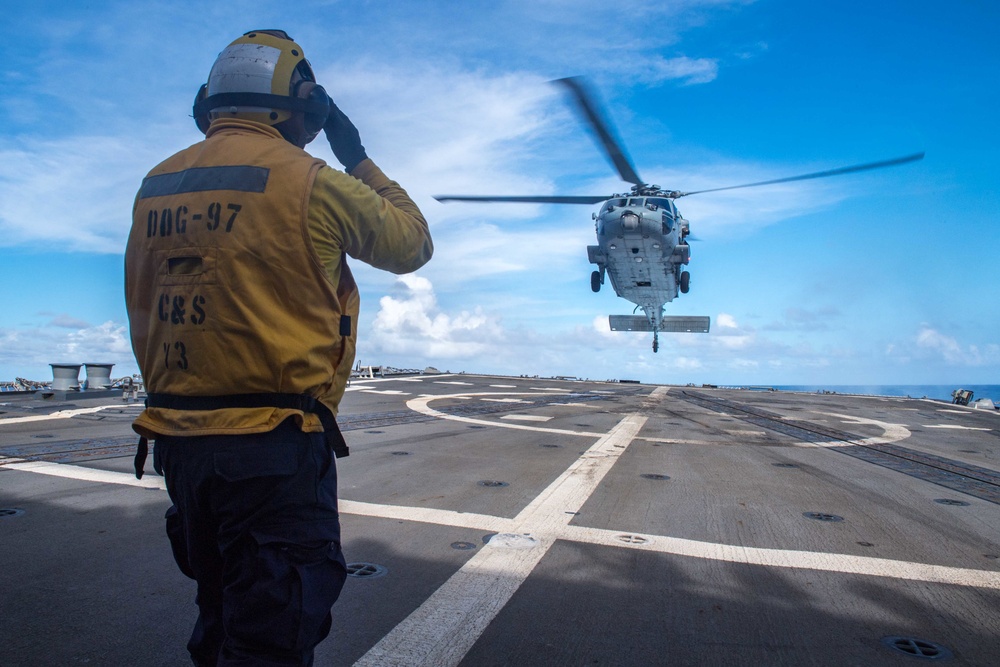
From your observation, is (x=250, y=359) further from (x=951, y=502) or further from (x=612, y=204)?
(x=612, y=204)

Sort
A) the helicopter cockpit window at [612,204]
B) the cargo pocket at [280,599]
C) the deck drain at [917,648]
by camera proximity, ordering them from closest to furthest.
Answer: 1. the cargo pocket at [280,599]
2. the deck drain at [917,648]
3. the helicopter cockpit window at [612,204]

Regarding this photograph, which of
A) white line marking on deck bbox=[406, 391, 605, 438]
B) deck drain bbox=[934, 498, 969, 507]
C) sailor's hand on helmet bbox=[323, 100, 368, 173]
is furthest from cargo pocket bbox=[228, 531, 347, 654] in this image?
white line marking on deck bbox=[406, 391, 605, 438]

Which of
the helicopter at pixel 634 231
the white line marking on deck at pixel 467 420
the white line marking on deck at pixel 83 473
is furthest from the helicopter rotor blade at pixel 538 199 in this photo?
the white line marking on deck at pixel 83 473

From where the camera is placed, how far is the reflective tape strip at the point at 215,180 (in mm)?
1778

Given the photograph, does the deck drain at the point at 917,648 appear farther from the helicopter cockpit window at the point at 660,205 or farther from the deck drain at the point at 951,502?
the helicopter cockpit window at the point at 660,205

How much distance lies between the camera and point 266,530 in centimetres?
168

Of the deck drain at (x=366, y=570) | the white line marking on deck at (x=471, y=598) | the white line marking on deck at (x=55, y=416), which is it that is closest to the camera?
the white line marking on deck at (x=471, y=598)

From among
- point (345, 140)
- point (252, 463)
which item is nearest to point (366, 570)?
point (252, 463)

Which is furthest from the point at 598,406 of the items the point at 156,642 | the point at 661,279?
the point at 156,642

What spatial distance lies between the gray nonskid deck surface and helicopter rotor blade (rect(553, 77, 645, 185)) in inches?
437

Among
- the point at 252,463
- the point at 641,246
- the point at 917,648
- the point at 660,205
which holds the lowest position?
the point at 917,648

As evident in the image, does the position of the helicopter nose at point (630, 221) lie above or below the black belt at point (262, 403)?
above

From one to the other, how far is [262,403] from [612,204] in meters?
18.9

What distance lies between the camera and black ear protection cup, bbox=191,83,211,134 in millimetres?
2080
